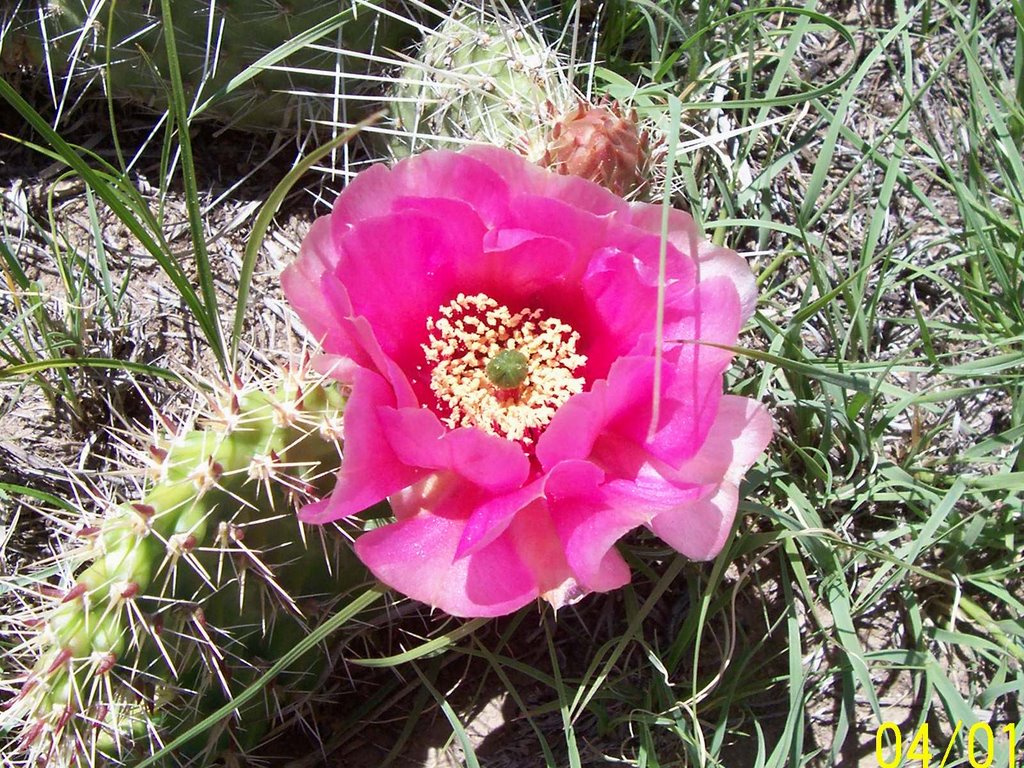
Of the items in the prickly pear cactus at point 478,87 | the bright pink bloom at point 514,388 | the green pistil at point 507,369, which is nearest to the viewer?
the bright pink bloom at point 514,388

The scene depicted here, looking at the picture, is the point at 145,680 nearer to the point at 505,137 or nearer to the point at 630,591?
the point at 630,591

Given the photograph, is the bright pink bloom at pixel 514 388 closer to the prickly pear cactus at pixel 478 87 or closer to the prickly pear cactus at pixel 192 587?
the prickly pear cactus at pixel 192 587

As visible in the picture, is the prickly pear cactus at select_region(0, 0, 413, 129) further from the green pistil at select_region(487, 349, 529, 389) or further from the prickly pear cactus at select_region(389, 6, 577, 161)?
the green pistil at select_region(487, 349, 529, 389)

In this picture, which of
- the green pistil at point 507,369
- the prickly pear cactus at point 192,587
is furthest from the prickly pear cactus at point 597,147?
the prickly pear cactus at point 192,587

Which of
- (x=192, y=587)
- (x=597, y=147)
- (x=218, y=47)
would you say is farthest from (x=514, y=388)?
(x=218, y=47)

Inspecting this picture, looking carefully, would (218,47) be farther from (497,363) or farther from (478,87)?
(497,363)

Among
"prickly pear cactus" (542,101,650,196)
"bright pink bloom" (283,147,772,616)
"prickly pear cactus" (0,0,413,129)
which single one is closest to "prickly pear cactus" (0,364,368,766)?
"bright pink bloom" (283,147,772,616)

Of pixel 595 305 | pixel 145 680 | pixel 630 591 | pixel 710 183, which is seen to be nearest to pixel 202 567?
pixel 145 680
